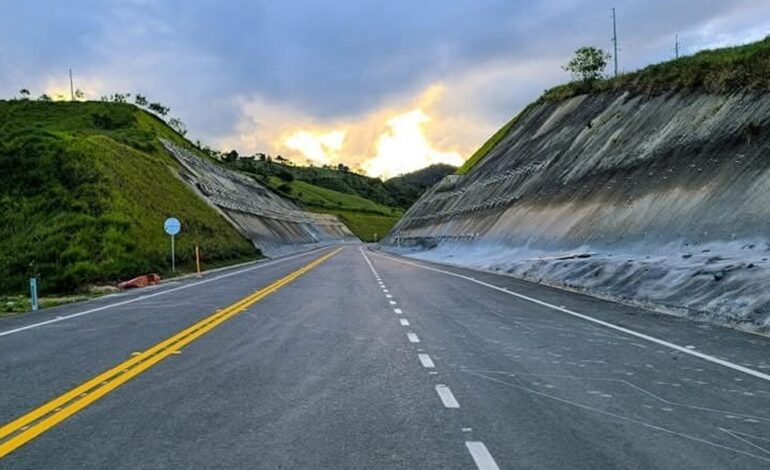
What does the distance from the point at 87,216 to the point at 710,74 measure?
30.9 metres

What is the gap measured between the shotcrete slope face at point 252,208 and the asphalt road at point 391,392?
54757 millimetres

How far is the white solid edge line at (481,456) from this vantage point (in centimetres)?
485

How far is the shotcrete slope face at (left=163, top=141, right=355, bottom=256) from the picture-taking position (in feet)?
224

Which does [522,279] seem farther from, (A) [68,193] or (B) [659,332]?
(A) [68,193]

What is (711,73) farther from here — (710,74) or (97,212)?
(97,212)

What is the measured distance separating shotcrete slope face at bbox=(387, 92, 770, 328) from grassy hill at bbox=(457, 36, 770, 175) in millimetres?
663

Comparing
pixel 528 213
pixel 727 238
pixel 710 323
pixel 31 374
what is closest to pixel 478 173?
pixel 528 213

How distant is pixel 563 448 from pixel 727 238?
1622 cm

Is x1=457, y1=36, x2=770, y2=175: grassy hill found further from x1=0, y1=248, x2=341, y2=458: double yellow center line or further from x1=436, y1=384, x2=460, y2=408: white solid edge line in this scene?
x1=0, y1=248, x2=341, y2=458: double yellow center line

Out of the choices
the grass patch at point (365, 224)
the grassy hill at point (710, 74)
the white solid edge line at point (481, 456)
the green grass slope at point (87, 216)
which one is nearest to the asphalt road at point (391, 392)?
the white solid edge line at point (481, 456)

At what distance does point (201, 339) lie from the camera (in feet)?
36.3

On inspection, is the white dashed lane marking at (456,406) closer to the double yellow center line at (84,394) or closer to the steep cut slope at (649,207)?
the double yellow center line at (84,394)

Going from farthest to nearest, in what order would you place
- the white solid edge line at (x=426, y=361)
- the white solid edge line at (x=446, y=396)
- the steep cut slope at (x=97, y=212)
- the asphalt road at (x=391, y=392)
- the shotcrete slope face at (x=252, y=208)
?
the shotcrete slope face at (x=252, y=208) < the steep cut slope at (x=97, y=212) < the white solid edge line at (x=426, y=361) < the white solid edge line at (x=446, y=396) < the asphalt road at (x=391, y=392)

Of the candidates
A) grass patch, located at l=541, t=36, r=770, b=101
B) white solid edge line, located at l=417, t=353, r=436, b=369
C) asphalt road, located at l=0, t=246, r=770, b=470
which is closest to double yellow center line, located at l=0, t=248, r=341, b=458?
asphalt road, located at l=0, t=246, r=770, b=470
